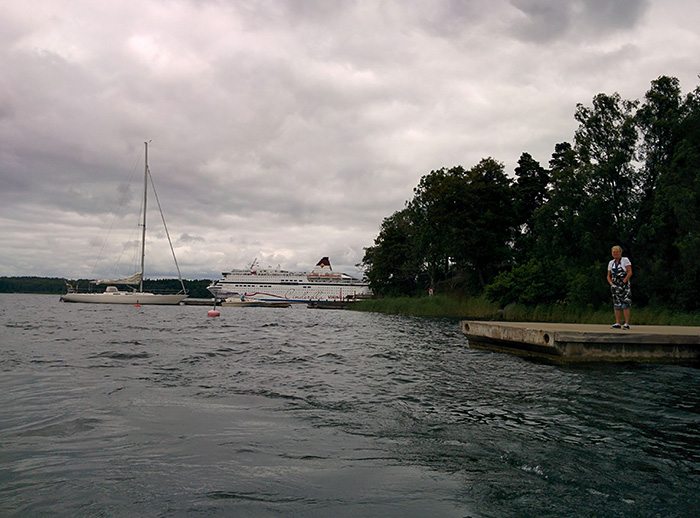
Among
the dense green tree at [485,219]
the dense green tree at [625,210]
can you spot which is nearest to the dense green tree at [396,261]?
the dense green tree at [485,219]

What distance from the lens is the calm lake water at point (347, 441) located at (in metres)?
3.76

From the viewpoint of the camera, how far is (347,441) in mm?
5441

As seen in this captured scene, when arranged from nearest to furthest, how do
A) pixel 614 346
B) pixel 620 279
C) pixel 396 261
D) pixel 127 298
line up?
pixel 614 346 → pixel 620 279 → pixel 127 298 → pixel 396 261

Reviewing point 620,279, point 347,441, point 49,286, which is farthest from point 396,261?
point 49,286

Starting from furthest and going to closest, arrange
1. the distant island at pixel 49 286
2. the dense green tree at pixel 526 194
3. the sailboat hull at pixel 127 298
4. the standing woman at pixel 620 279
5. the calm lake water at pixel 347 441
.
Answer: the distant island at pixel 49 286
the sailboat hull at pixel 127 298
the dense green tree at pixel 526 194
the standing woman at pixel 620 279
the calm lake water at pixel 347 441

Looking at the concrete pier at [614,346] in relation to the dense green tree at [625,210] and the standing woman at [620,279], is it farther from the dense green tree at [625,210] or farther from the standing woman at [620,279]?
the dense green tree at [625,210]

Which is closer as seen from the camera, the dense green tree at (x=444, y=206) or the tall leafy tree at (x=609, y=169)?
the tall leafy tree at (x=609, y=169)

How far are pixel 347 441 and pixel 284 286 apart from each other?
109 metres

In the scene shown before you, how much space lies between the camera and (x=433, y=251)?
62938 millimetres

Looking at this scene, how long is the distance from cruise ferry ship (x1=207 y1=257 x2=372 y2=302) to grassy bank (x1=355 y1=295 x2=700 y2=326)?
1873 inches

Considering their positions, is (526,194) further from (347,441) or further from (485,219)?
(347,441)

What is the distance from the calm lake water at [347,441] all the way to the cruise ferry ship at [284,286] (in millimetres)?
100811

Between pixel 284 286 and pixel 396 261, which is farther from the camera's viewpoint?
pixel 284 286

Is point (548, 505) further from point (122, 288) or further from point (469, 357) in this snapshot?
point (122, 288)
